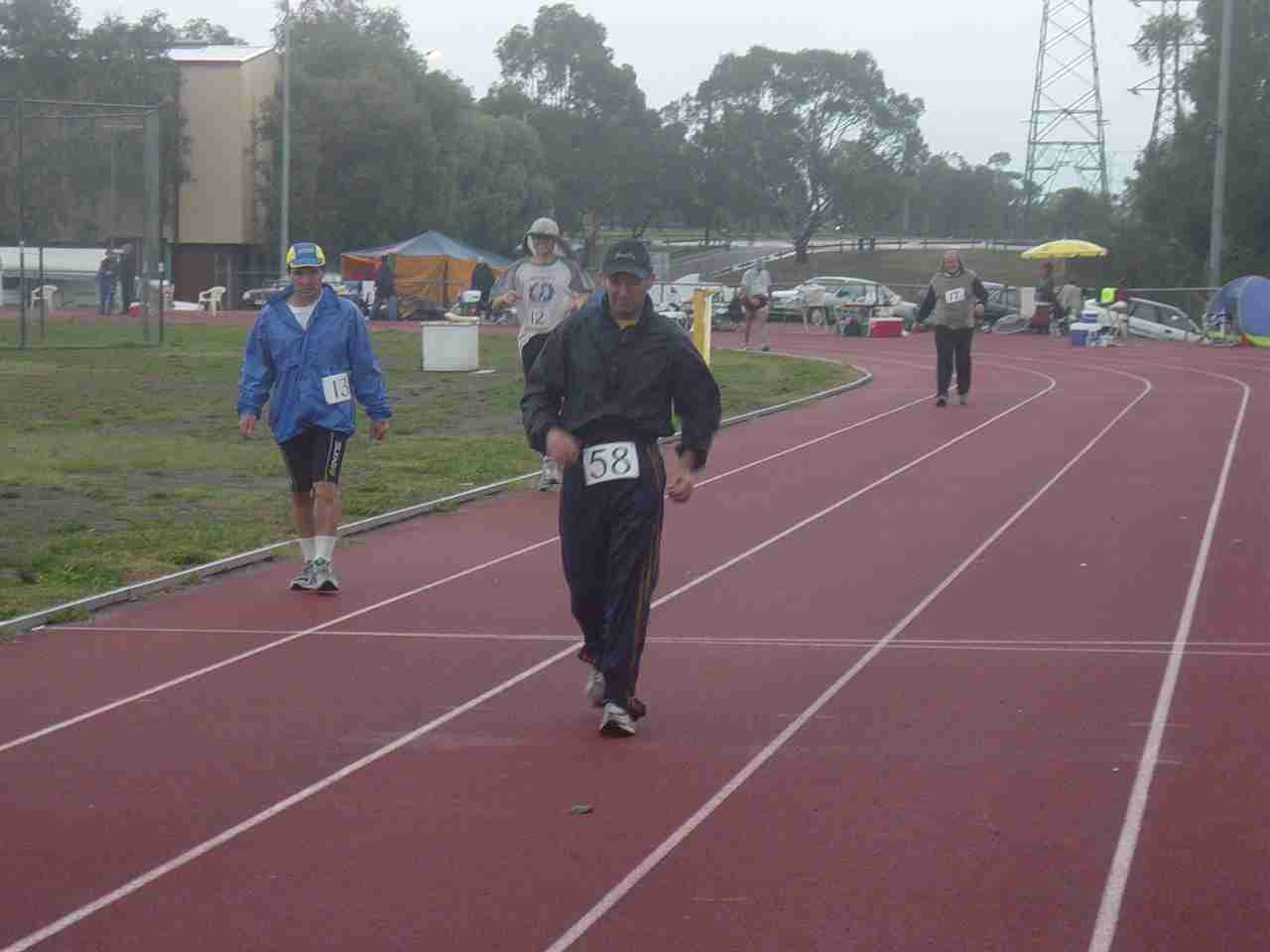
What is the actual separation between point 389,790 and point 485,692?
1.44 meters

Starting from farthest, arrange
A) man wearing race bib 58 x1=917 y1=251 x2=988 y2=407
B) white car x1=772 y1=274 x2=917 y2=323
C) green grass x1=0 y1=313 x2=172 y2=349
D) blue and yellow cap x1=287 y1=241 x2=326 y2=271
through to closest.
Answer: white car x1=772 y1=274 x2=917 y2=323
green grass x1=0 y1=313 x2=172 y2=349
man wearing race bib 58 x1=917 y1=251 x2=988 y2=407
blue and yellow cap x1=287 y1=241 x2=326 y2=271

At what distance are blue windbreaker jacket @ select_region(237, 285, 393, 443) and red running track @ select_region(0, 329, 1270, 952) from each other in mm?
948

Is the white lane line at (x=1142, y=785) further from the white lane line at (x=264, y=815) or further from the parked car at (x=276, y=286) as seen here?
the parked car at (x=276, y=286)

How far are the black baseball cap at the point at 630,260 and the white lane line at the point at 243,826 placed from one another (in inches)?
70.8

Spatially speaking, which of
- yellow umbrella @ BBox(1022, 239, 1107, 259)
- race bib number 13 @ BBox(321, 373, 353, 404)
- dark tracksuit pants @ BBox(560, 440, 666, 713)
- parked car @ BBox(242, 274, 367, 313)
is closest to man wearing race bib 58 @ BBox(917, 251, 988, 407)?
race bib number 13 @ BBox(321, 373, 353, 404)

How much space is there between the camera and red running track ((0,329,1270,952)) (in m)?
4.98

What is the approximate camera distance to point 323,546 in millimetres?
9758

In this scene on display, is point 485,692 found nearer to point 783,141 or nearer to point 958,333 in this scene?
point 958,333

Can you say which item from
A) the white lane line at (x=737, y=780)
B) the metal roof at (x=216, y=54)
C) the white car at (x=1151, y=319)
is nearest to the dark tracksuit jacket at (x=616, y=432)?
the white lane line at (x=737, y=780)

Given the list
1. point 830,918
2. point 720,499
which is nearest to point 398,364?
point 720,499

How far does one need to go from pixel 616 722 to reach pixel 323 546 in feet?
11.1

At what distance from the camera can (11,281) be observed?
97.6ft

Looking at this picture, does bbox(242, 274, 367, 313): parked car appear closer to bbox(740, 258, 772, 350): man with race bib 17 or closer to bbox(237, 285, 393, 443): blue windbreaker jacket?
bbox(740, 258, 772, 350): man with race bib 17

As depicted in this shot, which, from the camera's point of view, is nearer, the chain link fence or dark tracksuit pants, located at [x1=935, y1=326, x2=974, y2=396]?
dark tracksuit pants, located at [x1=935, y1=326, x2=974, y2=396]
